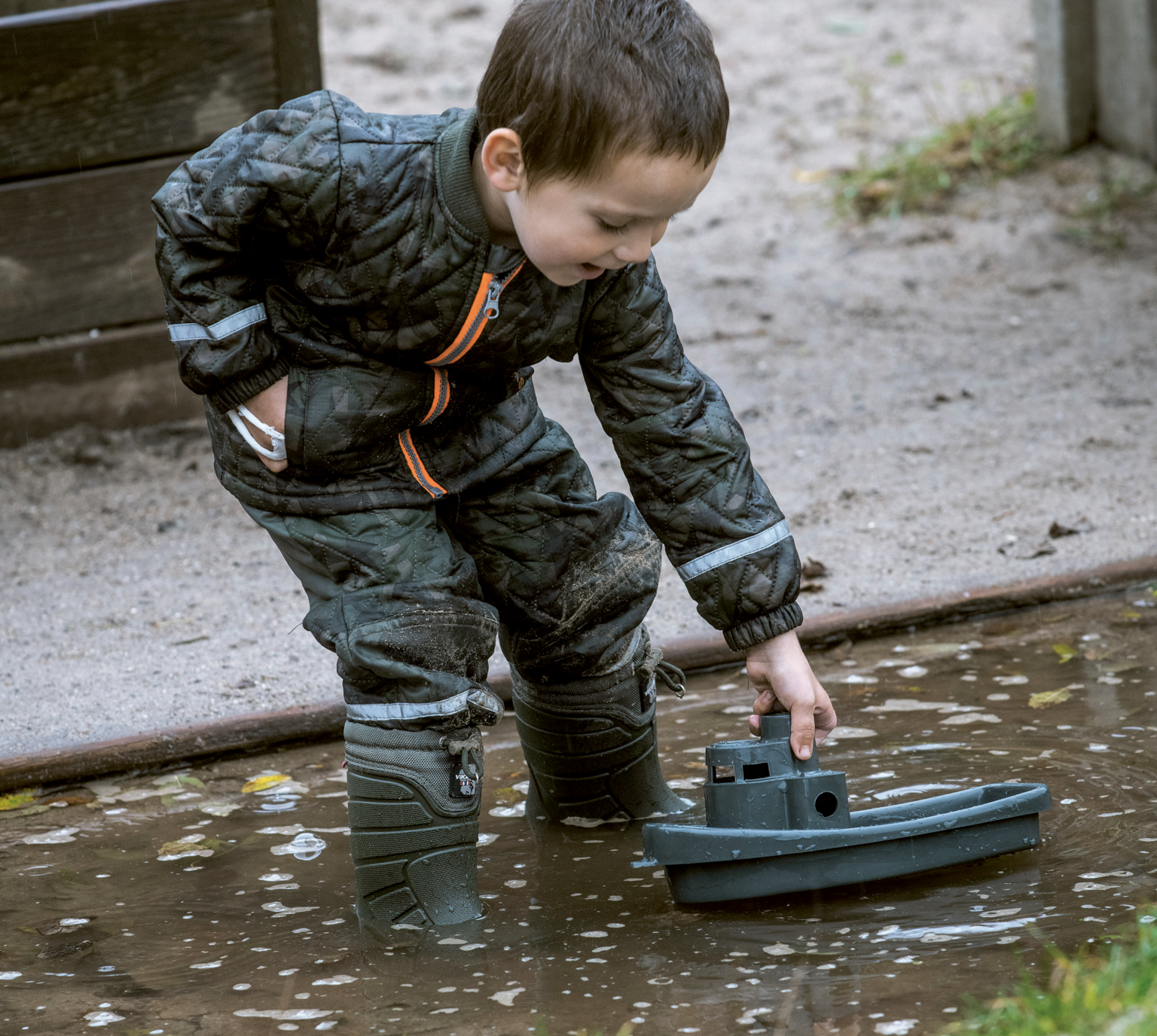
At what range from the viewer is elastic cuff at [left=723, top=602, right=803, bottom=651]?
2199 mm

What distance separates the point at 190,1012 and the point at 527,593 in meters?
0.78

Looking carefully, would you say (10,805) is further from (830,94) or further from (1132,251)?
(830,94)

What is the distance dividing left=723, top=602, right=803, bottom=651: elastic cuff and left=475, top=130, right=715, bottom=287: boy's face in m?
0.56

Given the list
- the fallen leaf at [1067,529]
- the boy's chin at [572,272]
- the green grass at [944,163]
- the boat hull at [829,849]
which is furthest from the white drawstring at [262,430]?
the green grass at [944,163]

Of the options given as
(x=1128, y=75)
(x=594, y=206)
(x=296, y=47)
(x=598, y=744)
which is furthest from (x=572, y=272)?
(x=1128, y=75)

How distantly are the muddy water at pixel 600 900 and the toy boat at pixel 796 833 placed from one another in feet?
0.16

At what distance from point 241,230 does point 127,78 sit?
2587 millimetres

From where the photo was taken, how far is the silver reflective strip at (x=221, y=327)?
2078 millimetres

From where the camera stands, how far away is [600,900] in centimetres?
223

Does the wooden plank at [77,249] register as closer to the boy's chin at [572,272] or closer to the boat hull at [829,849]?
the boy's chin at [572,272]

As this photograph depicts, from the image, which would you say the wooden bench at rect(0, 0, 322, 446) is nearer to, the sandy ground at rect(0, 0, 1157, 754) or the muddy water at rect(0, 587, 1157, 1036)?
the sandy ground at rect(0, 0, 1157, 754)

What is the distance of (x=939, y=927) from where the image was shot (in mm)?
1989

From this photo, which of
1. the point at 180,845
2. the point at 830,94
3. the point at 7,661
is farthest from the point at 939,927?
the point at 830,94

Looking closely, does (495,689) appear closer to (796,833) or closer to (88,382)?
(796,833)
